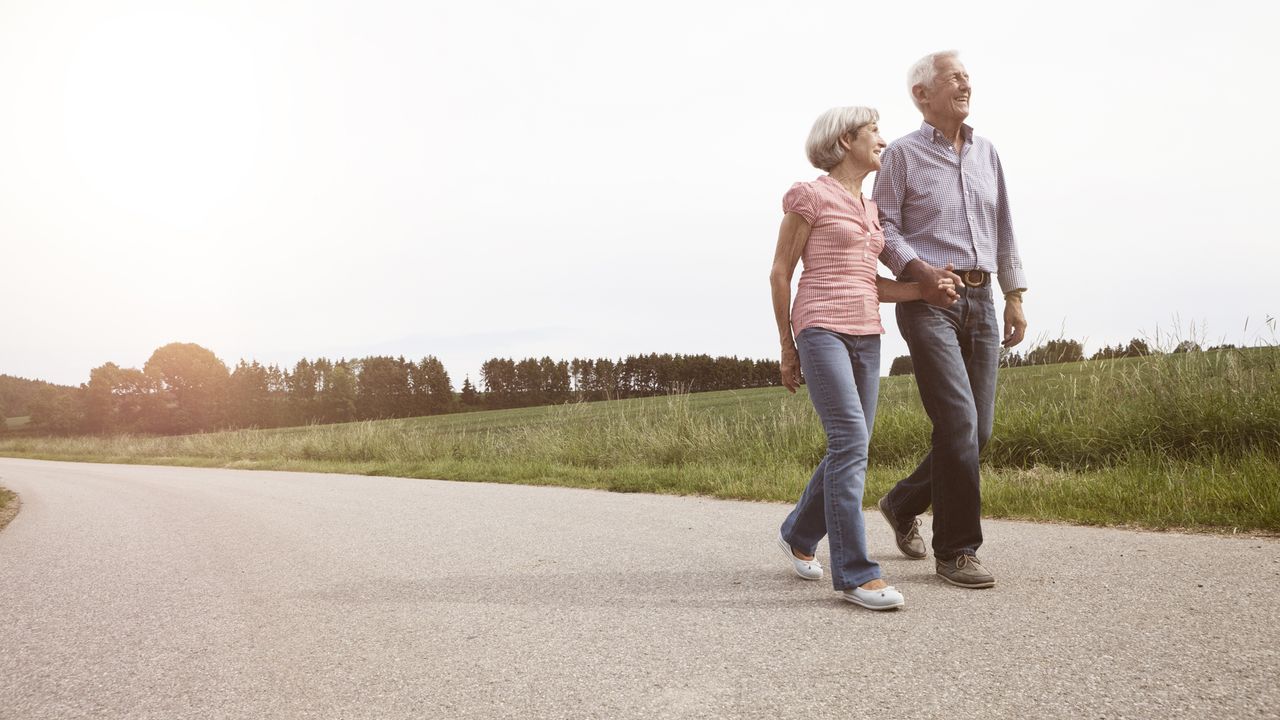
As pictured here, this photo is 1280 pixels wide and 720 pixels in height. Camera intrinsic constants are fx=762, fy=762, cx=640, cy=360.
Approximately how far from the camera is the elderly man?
11.2ft

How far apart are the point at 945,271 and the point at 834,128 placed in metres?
0.80

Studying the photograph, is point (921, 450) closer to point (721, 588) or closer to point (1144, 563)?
point (1144, 563)

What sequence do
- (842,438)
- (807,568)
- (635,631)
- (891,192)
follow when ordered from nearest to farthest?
(635,631) → (842,438) → (891,192) → (807,568)

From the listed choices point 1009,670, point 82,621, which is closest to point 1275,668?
point 1009,670

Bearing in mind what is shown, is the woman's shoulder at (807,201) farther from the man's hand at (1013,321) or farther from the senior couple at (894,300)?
the man's hand at (1013,321)

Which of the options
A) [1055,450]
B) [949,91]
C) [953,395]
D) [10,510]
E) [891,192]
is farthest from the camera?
[10,510]

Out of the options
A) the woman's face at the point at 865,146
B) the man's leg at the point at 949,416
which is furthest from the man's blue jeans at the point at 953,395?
the woman's face at the point at 865,146

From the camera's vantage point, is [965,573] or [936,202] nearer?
[965,573]

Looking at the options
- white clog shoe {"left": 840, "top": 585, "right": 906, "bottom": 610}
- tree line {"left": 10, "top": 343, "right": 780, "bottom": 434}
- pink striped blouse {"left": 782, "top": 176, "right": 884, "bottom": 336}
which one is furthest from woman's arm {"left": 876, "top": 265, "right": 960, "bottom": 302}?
tree line {"left": 10, "top": 343, "right": 780, "bottom": 434}

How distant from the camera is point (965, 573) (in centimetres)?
341

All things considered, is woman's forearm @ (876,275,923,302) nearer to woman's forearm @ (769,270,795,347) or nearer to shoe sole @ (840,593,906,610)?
woman's forearm @ (769,270,795,347)

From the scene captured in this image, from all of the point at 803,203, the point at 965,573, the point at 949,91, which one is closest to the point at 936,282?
the point at 803,203

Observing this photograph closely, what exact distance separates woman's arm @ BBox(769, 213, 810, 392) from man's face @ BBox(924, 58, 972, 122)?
92 cm

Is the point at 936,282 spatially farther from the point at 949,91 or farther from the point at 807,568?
the point at 807,568
